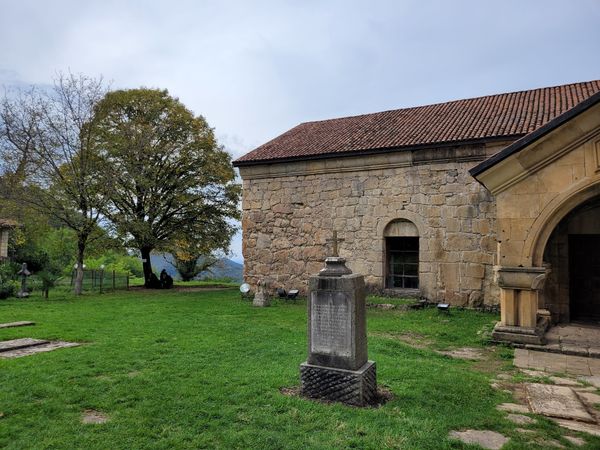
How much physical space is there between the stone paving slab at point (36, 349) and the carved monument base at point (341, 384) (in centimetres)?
503

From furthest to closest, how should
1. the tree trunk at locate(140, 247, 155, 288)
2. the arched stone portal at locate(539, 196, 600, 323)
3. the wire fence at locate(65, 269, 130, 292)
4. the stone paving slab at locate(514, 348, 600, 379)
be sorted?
1. the tree trunk at locate(140, 247, 155, 288)
2. the wire fence at locate(65, 269, 130, 292)
3. the arched stone portal at locate(539, 196, 600, 323)
4. the stone paving slab at locate(514, 348, 600, 379)

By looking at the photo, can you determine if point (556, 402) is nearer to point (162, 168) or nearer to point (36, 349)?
point (36, 349)

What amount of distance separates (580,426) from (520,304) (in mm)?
3905

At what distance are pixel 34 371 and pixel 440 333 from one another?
302 inches

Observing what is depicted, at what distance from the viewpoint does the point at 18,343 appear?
295 inches

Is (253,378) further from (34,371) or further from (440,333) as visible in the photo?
(440,333)

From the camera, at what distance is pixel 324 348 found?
5004 millimetres

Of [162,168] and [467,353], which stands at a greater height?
[162,168]

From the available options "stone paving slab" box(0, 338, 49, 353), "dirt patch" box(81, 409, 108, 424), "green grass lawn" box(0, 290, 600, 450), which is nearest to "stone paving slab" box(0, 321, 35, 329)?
"green grass lawn" box(0, 290, 600, 450)

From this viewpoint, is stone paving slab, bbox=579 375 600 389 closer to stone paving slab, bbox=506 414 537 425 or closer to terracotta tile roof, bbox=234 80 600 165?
stone paving slab, bbox=506 414 537 425

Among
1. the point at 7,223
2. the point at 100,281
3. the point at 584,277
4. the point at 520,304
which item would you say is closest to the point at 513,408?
the point at 520,304

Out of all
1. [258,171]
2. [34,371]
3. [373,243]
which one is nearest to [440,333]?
[373,243]

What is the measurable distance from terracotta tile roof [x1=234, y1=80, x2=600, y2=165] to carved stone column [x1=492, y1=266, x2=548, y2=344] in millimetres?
5089

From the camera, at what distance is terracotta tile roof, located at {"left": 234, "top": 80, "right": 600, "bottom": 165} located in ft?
39.9
